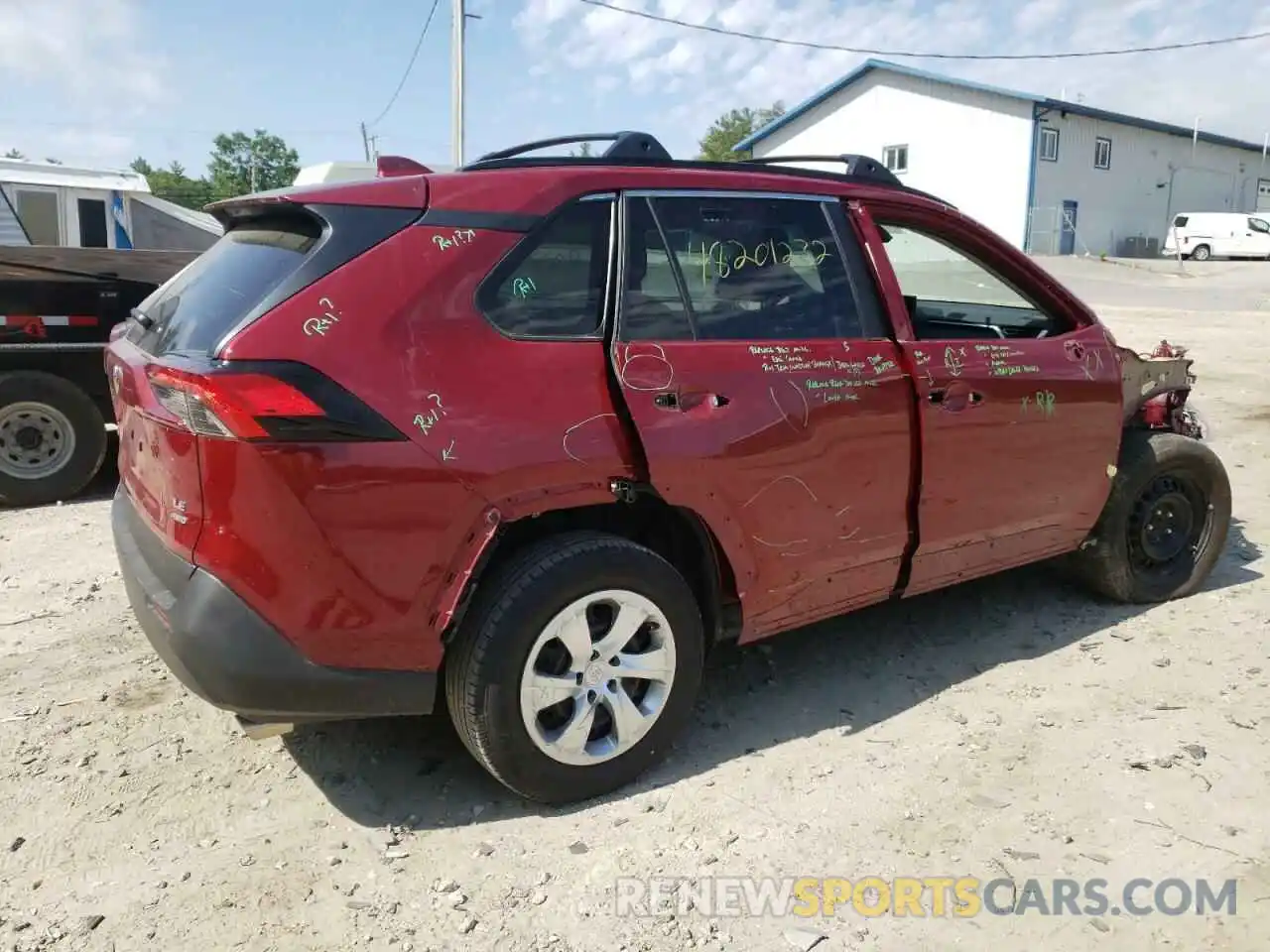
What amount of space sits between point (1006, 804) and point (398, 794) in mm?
1878

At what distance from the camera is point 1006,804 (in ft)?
9.90

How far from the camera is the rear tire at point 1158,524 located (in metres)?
4.39

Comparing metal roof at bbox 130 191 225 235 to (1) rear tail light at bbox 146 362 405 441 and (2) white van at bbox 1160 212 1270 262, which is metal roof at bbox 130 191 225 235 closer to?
(1) rear tail light at bbox 146 362 405 441

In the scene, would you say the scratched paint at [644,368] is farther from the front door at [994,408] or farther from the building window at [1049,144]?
the building window at [1049,144]

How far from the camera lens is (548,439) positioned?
269 cm

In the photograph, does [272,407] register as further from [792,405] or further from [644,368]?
[792,405]

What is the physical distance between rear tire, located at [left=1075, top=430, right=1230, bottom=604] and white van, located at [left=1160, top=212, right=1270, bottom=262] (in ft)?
118

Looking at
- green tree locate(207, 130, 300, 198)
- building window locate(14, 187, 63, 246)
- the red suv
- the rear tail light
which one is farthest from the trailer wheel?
green tree locate(207, 130, 300, 198)

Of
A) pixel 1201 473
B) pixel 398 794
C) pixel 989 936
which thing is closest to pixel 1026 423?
pixel 1201 473

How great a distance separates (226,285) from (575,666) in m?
1.45

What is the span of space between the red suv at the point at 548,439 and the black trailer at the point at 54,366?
12.0 ft

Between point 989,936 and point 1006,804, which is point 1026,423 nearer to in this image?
point 1006,804

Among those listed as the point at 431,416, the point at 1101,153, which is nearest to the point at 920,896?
the point at 431,416

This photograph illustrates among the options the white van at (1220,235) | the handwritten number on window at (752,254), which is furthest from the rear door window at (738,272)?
the white van at (1220,235)
